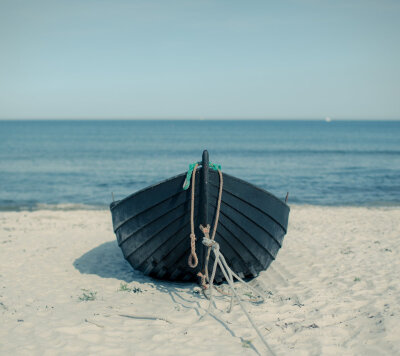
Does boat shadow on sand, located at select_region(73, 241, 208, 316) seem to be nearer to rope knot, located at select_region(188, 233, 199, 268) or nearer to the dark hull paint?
the dark hull paint

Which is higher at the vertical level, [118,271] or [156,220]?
[156,220]

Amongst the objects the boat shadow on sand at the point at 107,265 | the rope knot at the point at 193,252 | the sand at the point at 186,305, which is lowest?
the boat shadow on sand at the point at 107,265

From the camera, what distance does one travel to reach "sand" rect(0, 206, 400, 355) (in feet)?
13.0

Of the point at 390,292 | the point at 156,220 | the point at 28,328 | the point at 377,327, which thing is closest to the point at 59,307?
the point at 28,328

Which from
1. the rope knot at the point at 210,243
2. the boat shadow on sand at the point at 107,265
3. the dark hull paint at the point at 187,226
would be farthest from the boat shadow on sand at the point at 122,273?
the rope knot at the point at 210,243

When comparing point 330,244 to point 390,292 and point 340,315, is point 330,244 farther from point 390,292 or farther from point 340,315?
point 340,315

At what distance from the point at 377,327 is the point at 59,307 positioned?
3.98 m

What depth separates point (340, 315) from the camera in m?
4.73

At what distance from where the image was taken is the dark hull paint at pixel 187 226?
5.07 m

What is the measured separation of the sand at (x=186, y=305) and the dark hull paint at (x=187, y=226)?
0.51 meters

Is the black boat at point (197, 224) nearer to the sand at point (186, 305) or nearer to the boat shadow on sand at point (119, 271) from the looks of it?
the boat shadow on sand at point (119, 271)

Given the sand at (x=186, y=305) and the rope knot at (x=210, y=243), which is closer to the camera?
the sand at (x=186, y=305)

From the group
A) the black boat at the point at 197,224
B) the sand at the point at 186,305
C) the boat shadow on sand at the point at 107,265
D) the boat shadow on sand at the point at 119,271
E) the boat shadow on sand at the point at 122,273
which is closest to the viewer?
the sand at the point at 186,305

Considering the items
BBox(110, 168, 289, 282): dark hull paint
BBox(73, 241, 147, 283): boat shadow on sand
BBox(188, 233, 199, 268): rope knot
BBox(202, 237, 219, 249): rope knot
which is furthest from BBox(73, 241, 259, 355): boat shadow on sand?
BBox(202, 237, 219, 249): rope knot
